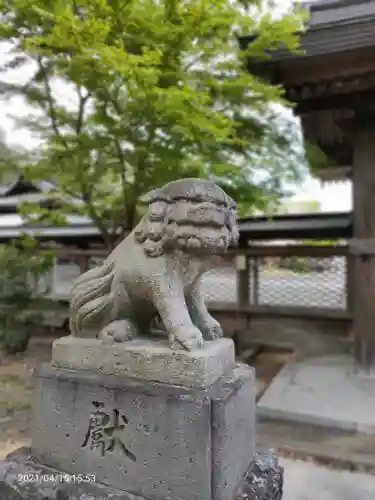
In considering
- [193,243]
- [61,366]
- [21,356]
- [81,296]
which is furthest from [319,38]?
[21,356]

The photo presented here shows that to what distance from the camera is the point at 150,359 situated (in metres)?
1.81

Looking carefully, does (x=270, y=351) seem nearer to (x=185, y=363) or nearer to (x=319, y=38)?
(x=319, y=38)

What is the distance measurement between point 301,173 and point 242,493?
4.76 meters

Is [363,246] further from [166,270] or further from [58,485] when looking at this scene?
[58,485]

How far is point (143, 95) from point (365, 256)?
295 cm

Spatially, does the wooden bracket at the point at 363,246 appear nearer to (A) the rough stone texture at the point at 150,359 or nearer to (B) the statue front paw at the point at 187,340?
(A) the rough stone texture at the point at 150,359

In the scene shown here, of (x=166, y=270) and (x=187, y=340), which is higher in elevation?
(x=166, y=270)

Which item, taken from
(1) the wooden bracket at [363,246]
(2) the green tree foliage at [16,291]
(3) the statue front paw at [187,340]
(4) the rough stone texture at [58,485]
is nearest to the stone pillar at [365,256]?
(1) the wooden bracket at [363,246]

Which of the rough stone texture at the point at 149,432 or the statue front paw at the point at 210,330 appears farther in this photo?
the statue front paw at the point at 210,330

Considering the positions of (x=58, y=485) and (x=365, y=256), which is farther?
(x=365, y=256)

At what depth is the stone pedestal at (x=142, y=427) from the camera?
1674mm

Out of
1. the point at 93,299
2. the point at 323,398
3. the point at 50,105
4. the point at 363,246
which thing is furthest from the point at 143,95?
the point at 323,398

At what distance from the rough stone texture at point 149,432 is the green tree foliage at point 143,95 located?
2.42 m
